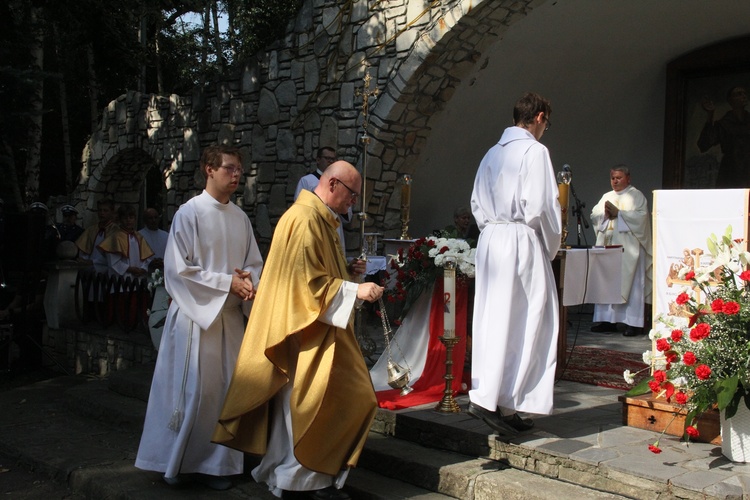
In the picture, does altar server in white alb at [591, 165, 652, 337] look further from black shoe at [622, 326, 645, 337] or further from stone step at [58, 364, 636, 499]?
stone step at [58, 364, 636, 499]

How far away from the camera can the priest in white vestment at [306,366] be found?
12.2 ft

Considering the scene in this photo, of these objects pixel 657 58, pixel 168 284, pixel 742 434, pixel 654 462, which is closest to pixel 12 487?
pixel 168 284

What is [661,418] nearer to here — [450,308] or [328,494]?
[450,308]

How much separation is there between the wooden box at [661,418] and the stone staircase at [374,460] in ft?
2.50

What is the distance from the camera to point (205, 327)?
4230 mm

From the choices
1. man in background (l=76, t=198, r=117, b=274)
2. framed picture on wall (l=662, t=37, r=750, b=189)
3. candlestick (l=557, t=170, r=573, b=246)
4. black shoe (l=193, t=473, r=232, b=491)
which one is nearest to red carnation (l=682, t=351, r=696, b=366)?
candlestick (l=557, t=170, r=573, b=246)

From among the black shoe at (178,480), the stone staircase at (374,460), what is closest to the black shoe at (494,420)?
the stone staircase at (374,460)

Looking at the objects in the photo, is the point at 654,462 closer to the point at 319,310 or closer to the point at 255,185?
the point at 319,310

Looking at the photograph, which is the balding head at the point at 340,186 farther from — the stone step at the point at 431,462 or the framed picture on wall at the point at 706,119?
→ the framed picture on wall at the point at 706,119

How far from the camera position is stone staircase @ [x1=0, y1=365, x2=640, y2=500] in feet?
13.0

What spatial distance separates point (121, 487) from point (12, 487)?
0.83 meters

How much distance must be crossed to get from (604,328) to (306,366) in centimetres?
585

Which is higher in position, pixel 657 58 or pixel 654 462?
pixel 657 58

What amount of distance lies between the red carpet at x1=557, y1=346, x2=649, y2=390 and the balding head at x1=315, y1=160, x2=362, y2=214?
2.59m
